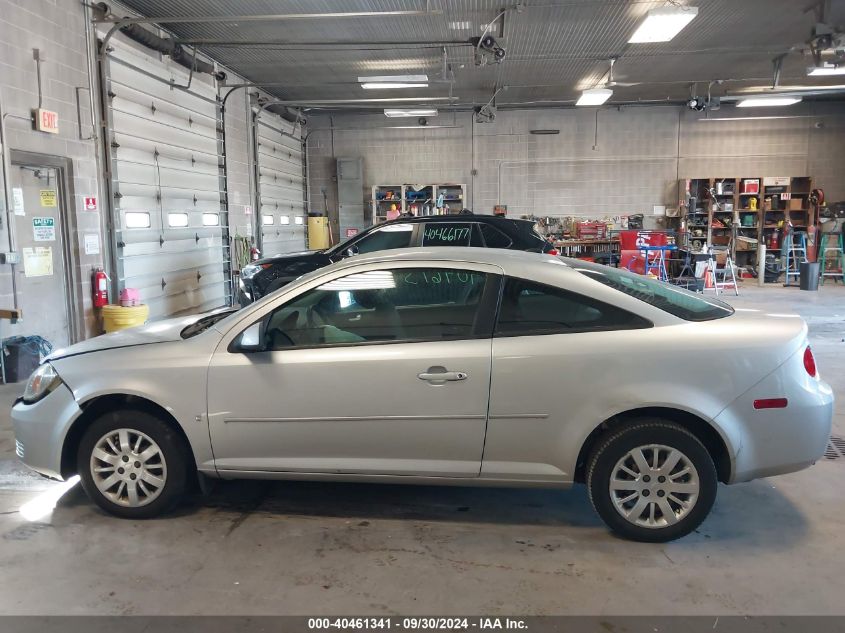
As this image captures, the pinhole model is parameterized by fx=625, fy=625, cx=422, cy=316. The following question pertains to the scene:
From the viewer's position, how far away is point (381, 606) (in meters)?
2.63

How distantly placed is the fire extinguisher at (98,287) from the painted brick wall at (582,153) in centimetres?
1024

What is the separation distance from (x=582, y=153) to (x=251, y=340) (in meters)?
15.6

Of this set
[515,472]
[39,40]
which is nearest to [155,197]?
[39,40]

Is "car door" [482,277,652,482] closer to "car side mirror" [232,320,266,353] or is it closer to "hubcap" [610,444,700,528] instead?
"hubcap" [610,444,700,528]

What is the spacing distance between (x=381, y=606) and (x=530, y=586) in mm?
669

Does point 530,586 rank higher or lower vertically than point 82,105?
lower

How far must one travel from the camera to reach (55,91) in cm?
720

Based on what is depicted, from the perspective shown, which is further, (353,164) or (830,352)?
(353,164)

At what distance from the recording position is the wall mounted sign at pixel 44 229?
6934 mm

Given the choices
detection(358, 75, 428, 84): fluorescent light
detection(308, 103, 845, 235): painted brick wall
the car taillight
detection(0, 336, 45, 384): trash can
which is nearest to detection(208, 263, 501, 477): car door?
the car taillight

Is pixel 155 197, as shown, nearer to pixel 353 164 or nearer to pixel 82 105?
pixel 82 105

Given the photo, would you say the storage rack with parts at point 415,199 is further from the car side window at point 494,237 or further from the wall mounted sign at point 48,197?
the wall mounted sign at point 48,197

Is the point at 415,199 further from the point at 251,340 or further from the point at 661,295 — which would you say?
the point at 251,340

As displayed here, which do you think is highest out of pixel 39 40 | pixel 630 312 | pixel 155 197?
pixel 39 40
